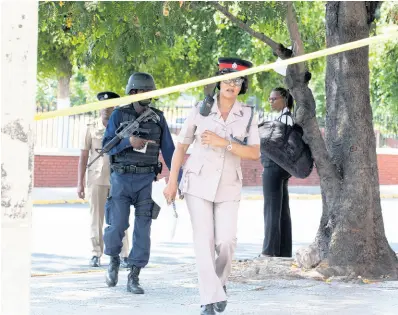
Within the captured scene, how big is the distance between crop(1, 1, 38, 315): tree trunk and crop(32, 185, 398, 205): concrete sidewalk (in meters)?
Result: 17.6

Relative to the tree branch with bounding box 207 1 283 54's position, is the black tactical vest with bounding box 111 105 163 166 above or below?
below

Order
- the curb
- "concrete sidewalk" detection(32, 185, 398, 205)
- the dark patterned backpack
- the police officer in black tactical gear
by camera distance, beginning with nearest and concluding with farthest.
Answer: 1. the police officer in black tactical gear
2. the dark patterned backpack
3. the curb
4. "concrete sidewalk" detection(32, 185, 398, 205)

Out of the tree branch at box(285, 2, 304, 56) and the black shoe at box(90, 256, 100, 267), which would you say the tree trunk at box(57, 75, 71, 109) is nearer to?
the black shoe at box(90, 256, 100, 267)

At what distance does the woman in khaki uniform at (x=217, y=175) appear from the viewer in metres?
7.41

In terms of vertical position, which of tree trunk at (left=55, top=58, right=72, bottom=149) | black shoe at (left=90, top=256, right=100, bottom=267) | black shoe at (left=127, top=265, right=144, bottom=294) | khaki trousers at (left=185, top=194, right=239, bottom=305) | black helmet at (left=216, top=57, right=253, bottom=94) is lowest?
black shoe at (left=127, top=265, right=144, bottom=294)

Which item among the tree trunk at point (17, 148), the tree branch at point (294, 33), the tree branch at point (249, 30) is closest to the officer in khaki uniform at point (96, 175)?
the tree branch at point (249, 30)

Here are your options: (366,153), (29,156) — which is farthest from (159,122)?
(29,156)

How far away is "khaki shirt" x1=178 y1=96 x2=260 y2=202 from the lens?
7.45m

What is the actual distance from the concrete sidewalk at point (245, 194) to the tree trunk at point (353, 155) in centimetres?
1261

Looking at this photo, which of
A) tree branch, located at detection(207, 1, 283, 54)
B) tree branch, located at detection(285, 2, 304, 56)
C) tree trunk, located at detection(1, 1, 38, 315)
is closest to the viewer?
Result: tree trunk, located at detection(1, 1, 38, 315)

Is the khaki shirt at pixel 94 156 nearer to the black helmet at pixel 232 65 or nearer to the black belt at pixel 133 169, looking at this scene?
the black belt at pixel 133 169

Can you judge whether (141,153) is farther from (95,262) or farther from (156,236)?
(156,236)

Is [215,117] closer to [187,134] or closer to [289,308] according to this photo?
[187,134]

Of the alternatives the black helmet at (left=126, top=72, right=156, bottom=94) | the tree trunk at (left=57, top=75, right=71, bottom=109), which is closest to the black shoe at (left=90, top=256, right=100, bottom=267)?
the black helmet at (left=126, top=72, right=156, bottom=94)
